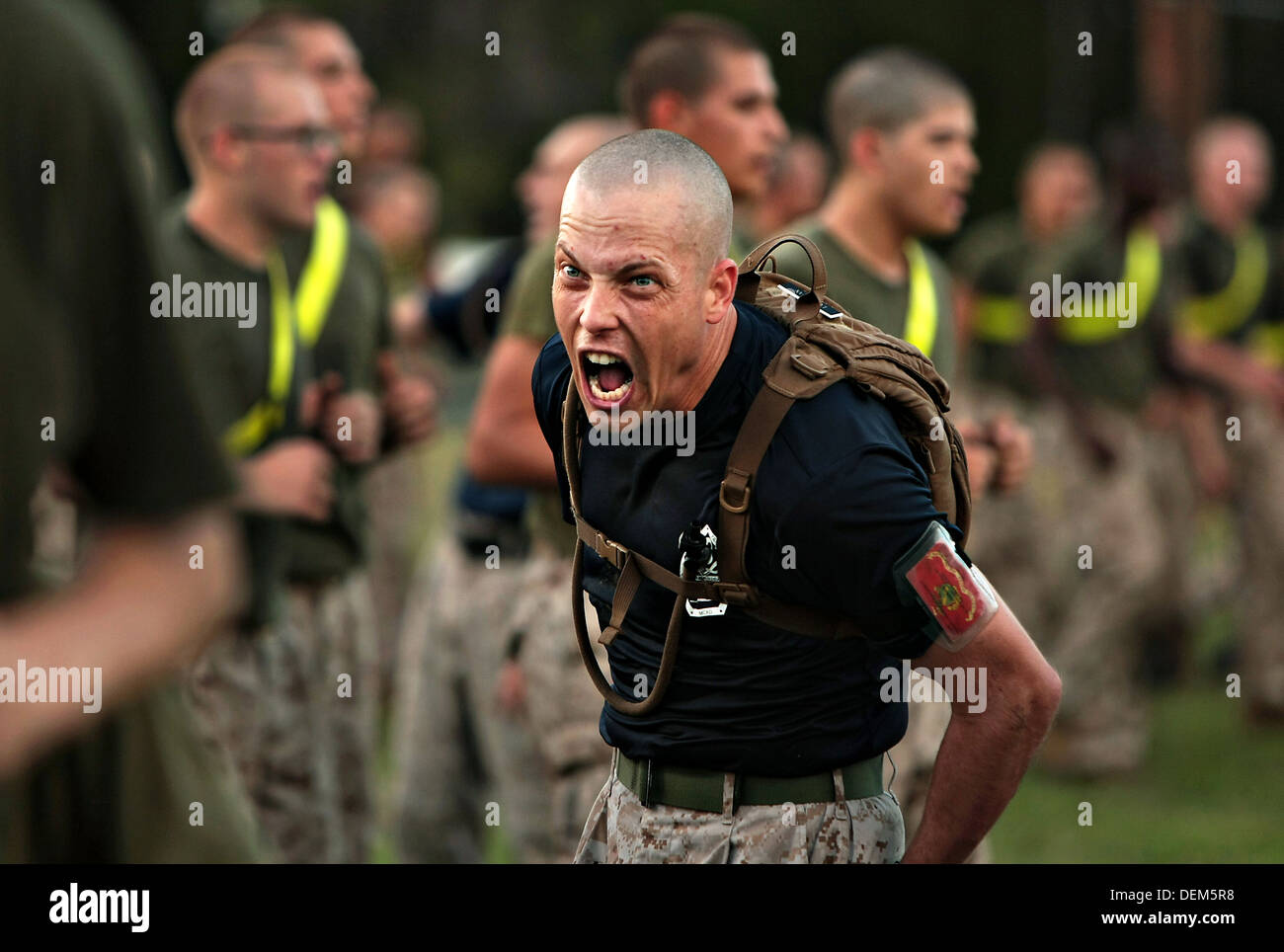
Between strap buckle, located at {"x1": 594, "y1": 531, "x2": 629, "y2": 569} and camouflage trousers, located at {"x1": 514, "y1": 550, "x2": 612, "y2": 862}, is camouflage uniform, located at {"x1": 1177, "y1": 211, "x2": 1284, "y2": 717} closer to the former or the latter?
camouflage trousers, located at {"x1": 514, "y1": 550, "x2": 612, "y2": 862}

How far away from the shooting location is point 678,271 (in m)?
2.65

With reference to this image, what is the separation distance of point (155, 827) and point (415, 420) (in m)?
3.73

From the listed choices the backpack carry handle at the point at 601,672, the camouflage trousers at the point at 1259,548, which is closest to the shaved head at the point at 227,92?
the backpack carry handle at the point at 601,672

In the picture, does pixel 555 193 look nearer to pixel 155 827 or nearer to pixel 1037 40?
pixel 155 827

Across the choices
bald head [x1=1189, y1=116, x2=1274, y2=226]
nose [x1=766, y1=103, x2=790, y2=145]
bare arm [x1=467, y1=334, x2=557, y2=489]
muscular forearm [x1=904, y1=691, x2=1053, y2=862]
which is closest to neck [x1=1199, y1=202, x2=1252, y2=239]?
bald head [x1=1189, y1=116, x2=1274, y2=226]

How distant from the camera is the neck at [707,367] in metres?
2.78

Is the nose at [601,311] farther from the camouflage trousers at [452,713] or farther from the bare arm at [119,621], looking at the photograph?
the camouflage trousers at [452,713]

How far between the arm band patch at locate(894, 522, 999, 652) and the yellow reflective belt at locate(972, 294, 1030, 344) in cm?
749

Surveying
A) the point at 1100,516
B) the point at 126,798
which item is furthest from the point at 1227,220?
the point at 126,798

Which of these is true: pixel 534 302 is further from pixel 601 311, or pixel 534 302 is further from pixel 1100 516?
pixel 1100 516

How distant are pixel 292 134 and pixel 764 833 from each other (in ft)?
10.1

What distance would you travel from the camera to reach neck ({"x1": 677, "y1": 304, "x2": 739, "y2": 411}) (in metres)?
2.78

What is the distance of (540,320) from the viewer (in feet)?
15.1

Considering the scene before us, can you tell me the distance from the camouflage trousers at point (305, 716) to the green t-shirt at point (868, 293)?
6.41 ft
